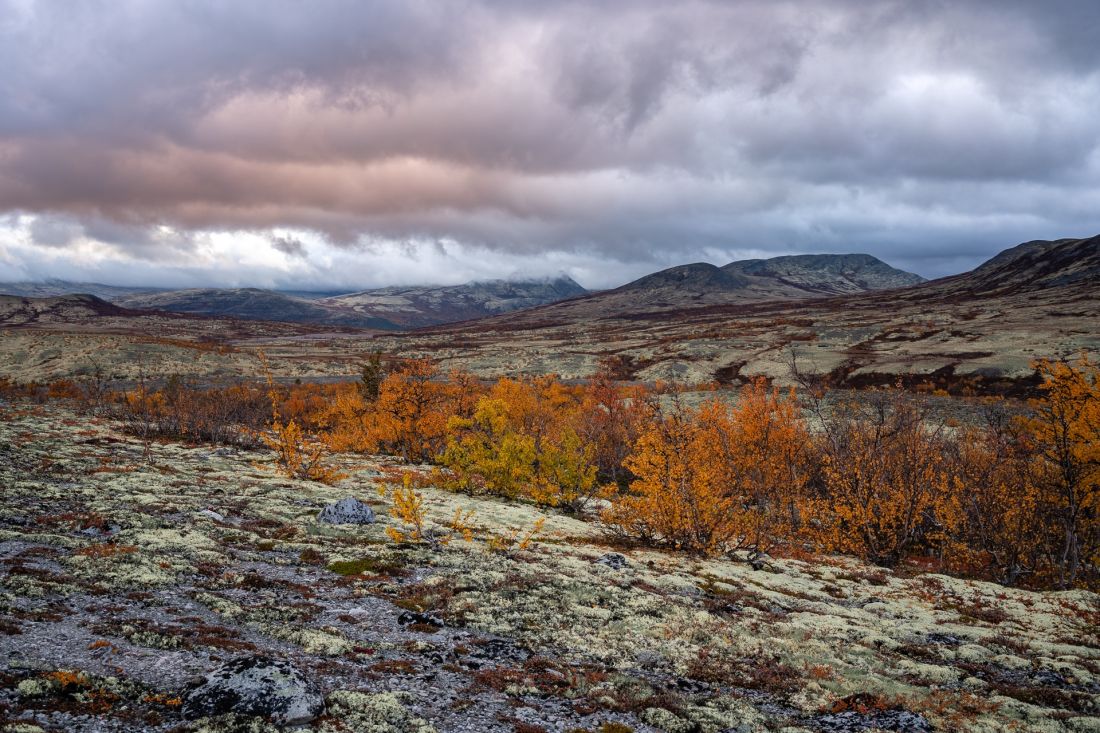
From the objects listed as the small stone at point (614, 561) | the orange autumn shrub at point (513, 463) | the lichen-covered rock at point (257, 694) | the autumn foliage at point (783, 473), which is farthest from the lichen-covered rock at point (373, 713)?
the orange autumn shrub at point (513, 463)

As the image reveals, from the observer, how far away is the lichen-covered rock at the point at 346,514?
2181 cm

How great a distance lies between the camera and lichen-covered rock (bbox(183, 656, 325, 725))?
26.9 feet

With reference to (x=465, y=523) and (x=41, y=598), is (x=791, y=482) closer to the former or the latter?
(x=465, y=523)

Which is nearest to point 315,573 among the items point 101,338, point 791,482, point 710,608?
point 710,608

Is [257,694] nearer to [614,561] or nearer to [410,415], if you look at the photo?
[614,561]

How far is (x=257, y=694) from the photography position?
8.39 m

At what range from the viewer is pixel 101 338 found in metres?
124

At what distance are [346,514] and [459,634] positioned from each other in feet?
35.4

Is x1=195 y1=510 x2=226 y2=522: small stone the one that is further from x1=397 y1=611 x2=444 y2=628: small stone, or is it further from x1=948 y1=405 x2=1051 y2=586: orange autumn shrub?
x1=948 y1=405 x2=1051 y2=586: orange autumn shrub

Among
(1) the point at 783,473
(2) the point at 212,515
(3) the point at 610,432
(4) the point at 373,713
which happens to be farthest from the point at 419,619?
(3) the point at 610,432

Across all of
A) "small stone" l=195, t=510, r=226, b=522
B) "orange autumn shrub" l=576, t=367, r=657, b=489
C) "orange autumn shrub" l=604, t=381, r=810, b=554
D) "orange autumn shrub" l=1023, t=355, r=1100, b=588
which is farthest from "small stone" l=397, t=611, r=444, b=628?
"orange autumn shrub" l=576, t=367, r=657, b=489

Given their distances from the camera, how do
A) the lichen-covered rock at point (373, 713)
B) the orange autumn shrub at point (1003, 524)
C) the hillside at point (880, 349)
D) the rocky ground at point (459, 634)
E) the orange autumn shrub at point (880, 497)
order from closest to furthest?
1. the lichen-covered rock at point (373, 713)
2. the rocky ground at point (459, 634)
3. the orange autumn shrub at point (1003, 524)
4. the orange autumn shrub at point (880, 497)
5. the hillside at point (880, 349)

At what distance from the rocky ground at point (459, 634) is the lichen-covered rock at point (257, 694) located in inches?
1.6

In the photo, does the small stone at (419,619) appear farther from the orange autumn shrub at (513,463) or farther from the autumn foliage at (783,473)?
the orange autumn shrub at (513,463)
